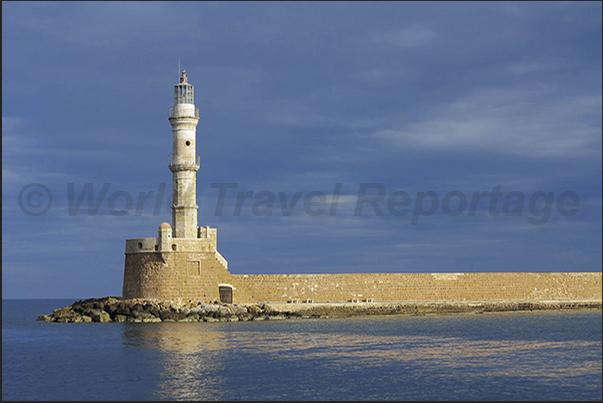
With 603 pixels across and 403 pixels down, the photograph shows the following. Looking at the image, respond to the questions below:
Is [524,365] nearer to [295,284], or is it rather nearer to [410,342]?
[410,342]

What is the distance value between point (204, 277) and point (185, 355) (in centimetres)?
1292

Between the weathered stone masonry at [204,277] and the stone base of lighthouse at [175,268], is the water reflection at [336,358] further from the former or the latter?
the weathered stone masonry at [204,277]

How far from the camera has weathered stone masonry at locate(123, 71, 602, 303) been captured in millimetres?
39969

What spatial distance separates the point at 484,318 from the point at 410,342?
13110 millimetres

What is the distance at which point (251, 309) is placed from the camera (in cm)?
4109

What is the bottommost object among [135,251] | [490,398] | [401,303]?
[490,398]

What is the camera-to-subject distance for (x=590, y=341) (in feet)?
105

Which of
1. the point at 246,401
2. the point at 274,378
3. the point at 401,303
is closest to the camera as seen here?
the point at 246,401

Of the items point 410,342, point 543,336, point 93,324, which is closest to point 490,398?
point 410,342

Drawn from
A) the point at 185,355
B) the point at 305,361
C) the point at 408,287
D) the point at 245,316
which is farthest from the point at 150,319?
the point at 305,361

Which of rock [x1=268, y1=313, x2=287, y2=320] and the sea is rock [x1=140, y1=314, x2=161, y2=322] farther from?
rock [x1=268, y1=313, x2=287, y2=320]

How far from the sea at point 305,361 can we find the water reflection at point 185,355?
0.03m

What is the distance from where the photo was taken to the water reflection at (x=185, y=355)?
21.3m

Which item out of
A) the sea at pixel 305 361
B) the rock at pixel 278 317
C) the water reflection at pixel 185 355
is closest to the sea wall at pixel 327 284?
the rock at pixel 278 317
